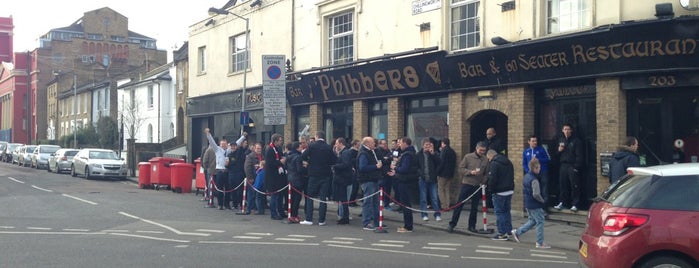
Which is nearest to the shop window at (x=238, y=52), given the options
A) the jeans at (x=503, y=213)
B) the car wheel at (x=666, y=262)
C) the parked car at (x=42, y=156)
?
the jeans at (x=503, y=213)

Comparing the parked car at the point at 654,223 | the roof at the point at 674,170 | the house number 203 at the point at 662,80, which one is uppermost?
the house number 203 at the point at 662,80

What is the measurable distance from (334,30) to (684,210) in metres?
16.5

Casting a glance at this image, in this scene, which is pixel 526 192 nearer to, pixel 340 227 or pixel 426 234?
pixel 426 234

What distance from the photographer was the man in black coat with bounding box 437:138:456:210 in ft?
53.7

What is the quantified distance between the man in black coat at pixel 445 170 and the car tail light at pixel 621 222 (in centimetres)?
886

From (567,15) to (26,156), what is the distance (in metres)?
39.0

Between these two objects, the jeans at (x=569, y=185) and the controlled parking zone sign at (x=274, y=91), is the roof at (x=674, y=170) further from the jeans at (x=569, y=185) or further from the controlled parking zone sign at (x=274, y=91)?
the controlled parking zone sign at (x=274, y=91)

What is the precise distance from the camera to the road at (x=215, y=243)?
32.7ft

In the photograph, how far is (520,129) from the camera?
627 inches

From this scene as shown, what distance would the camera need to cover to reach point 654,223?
23.4 feet

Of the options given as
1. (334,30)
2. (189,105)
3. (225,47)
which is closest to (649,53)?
(334,30)

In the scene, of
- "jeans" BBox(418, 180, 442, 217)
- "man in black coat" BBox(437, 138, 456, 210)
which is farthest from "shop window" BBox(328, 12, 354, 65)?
"jeans" BBox(418, 180, 442, 217)

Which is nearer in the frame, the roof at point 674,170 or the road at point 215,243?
the roof at point 674,170

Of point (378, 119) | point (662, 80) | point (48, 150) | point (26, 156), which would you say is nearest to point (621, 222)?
point (662, 80)
